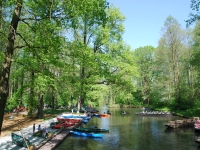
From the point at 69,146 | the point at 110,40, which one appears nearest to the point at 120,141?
the point at 69,146

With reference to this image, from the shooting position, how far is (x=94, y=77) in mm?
37281

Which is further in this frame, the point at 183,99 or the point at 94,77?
the point at 183,99

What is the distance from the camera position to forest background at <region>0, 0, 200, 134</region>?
28.3ft

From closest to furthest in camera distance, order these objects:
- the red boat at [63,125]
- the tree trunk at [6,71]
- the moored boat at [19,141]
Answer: the tree trunk at [6,71]
the moored boat at [19,141]
the red boat at [63,125]

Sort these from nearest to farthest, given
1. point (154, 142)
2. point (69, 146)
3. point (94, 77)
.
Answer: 1. point (69, 146)
2. point (154, 142)
3. point (94, 77)

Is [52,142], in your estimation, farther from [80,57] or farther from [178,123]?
[178,123]

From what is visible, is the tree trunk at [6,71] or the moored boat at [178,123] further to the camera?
the moored boat at [178,123]

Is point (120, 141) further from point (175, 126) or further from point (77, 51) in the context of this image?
point (77, 51)

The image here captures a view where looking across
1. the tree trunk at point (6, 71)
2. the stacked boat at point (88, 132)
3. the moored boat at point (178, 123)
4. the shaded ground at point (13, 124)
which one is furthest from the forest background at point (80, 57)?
the moored boat at point (178, 123)

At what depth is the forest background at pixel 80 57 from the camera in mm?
8617

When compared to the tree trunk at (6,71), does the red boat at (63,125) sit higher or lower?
lower

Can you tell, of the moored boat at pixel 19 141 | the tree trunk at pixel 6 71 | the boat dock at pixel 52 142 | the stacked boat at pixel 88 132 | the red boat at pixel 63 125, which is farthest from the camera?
the red boat at pixel 63 125

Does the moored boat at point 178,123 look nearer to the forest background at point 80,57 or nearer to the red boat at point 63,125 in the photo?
the forest background at point 80,57

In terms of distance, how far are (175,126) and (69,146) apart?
60.6 feet
